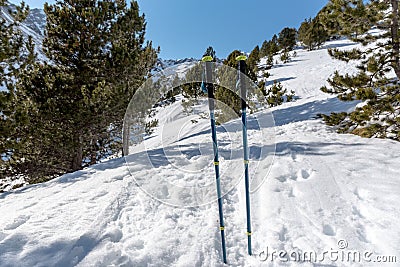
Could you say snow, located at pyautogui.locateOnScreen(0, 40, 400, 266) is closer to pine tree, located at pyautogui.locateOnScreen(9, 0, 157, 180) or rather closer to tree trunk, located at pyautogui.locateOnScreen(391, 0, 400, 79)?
tree trunk, located at pyautogui.locateOnScreen(391, 0, 400, 79)

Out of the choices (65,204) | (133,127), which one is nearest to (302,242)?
(133,127)

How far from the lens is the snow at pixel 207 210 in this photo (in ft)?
8.85

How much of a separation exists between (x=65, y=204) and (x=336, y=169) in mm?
5213

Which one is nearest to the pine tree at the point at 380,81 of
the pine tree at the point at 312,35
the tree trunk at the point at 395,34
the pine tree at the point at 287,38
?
the tree trunk at the point at 395,34

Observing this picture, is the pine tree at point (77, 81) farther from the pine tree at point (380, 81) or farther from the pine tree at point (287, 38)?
the pine tree at point (287, 38)

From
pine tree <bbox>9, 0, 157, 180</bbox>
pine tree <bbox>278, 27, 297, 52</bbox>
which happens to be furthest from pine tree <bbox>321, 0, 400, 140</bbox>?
pine tree <bbox>278, 27, 297, 52</bbox>

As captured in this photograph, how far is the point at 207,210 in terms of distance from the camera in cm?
388

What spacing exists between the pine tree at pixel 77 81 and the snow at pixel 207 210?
2.87 m

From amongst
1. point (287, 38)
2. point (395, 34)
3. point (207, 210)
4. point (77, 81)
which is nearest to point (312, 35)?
point (287, 38)

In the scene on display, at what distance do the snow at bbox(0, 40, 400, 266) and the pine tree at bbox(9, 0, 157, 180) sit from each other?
Result: 2.87 m

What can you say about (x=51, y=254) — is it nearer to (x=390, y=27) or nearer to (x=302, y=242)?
(x=302, y=242)

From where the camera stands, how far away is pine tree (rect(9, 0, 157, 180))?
7.38 meters

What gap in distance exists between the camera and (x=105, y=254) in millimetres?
2676

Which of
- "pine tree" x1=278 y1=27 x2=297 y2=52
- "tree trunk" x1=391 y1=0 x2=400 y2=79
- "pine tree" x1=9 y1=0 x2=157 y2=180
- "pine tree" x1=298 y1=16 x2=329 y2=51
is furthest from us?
"pine tree" x1=278 y1=27 x2=297 y2=52
